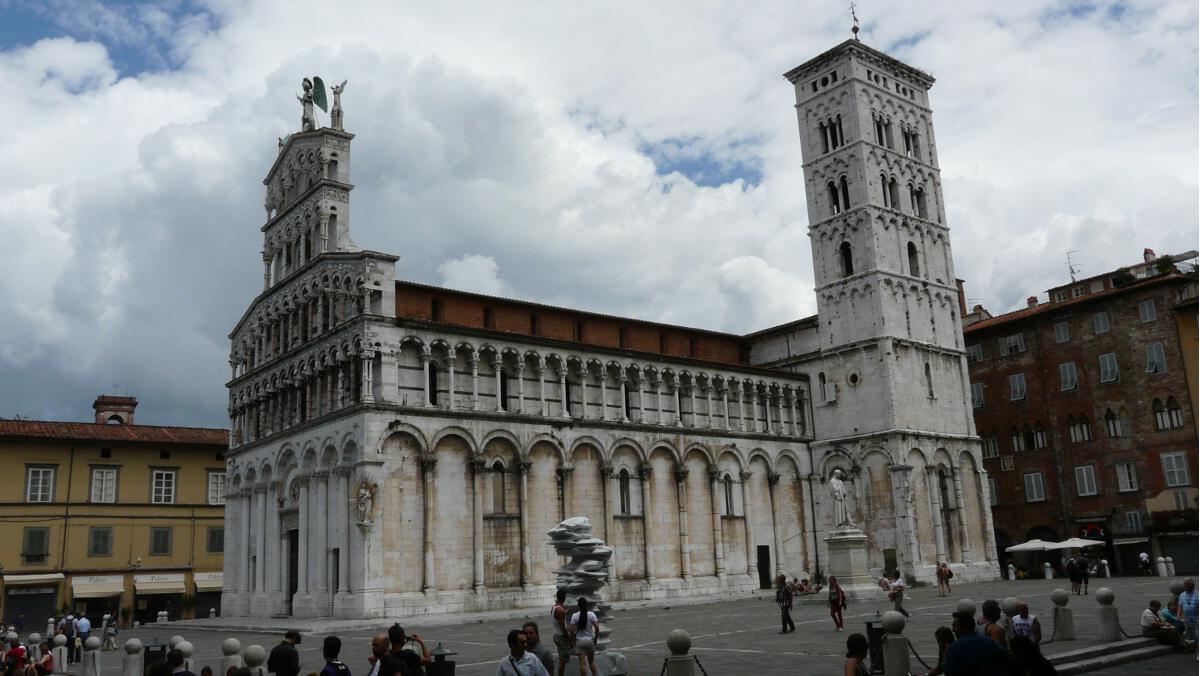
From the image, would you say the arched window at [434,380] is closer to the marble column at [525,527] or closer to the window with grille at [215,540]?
the marble column at [525,527]

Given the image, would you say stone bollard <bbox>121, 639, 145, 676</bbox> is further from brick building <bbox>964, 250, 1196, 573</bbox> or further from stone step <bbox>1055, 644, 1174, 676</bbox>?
brick building <bbox>964, 250, 1196, 573</bbox>

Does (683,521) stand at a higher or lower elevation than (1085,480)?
lower

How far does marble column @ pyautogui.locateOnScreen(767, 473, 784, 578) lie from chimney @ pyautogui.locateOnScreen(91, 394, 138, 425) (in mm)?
37201

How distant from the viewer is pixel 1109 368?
4988 centimetres

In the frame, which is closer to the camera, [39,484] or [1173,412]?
[1173,412]

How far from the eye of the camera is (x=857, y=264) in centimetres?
4906

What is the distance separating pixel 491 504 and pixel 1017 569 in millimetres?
29759

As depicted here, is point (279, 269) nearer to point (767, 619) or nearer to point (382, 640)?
point (767, 619)

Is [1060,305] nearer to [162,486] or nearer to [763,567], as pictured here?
[763,567]

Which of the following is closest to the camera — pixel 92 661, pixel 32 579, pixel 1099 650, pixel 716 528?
pixel 1099 650

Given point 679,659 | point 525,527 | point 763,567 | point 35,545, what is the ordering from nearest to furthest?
point 679,659 → point 525,527 → point 763,567 → point 35,545

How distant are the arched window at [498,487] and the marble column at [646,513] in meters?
6.85

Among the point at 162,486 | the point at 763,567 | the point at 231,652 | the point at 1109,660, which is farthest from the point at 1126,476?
the point at 162,486

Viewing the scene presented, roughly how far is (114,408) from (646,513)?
35.0m
